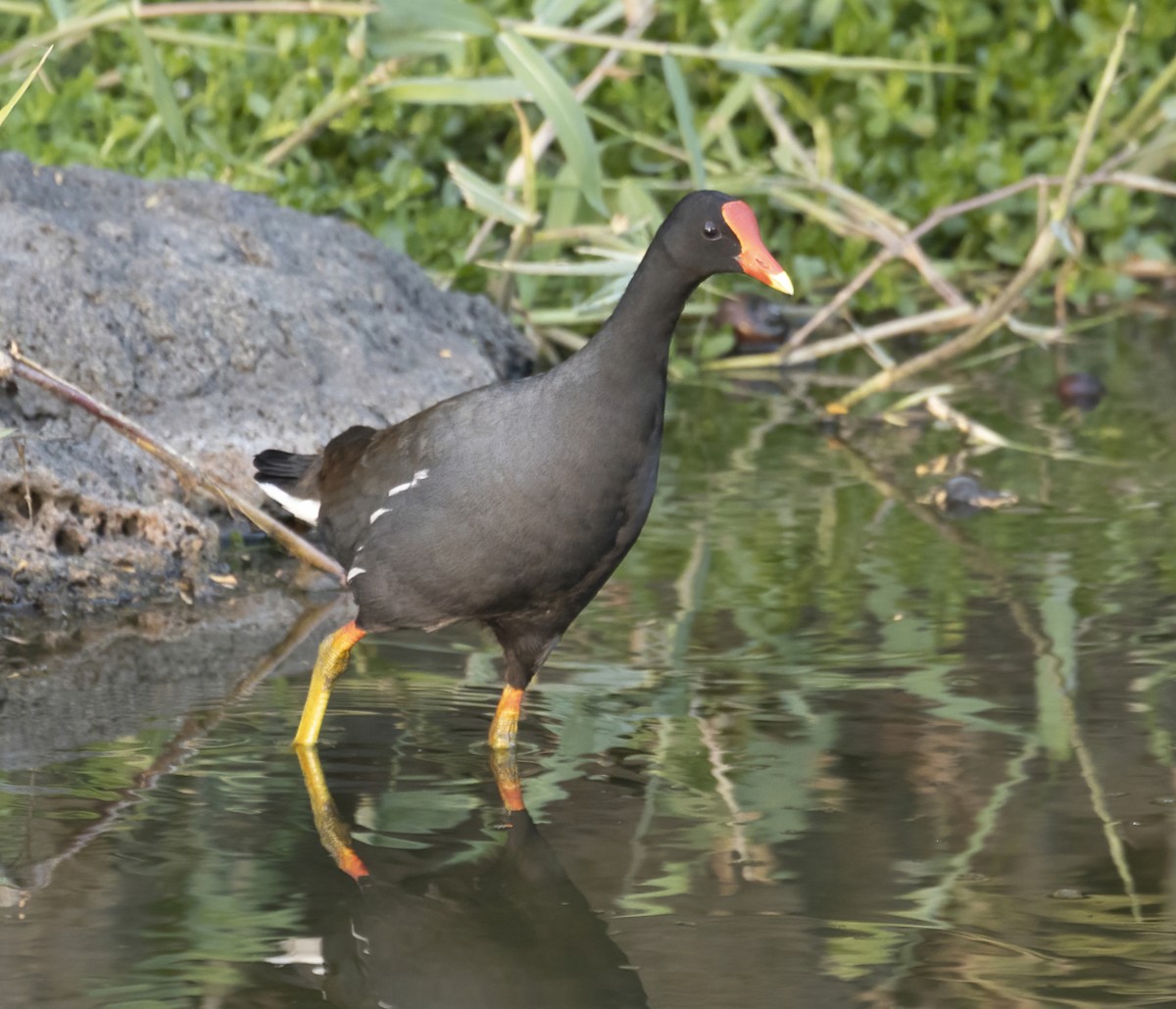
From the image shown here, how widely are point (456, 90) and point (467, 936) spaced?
343cm

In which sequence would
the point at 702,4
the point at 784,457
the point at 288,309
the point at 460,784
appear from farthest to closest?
the point at 702,4, the point at 784,457, the point at 288,309, the point at 460,784

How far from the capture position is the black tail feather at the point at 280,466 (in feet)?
13.9

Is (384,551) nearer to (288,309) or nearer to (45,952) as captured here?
(45,952)

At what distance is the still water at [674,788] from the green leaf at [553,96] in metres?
0.99

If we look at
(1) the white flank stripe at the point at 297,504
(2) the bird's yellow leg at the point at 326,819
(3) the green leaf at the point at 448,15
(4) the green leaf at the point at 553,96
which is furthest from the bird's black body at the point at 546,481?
(3) the green leaf at the point at 448,15

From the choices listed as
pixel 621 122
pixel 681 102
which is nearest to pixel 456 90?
pixel 681 102

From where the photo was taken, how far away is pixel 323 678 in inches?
146

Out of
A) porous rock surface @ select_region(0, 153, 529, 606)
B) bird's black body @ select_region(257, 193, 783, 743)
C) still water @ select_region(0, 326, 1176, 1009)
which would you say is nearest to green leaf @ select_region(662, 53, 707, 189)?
porous rock surface @ select_region(0, 153, 529, 606)

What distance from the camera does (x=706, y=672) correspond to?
4.09 meters

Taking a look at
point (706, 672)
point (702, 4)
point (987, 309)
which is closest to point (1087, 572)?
point (706, 672)

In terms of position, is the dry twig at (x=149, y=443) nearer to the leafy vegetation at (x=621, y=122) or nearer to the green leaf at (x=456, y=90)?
the leafy vegetation at (x=621, y=122)

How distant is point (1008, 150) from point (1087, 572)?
3.04 meters

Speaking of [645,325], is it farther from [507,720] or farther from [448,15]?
[448,15]

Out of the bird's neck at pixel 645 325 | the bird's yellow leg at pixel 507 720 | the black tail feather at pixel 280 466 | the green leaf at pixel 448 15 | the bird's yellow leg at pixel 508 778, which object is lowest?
the bird's yellow leg at pixel 508 778
